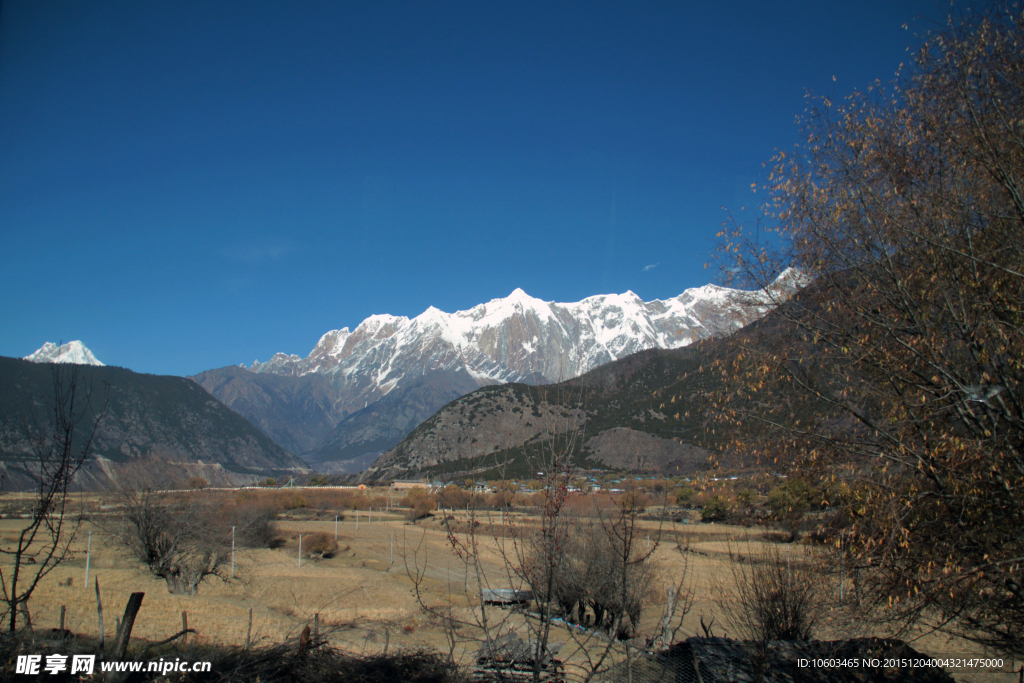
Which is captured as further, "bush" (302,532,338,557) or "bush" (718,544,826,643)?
"bush" (302,532,338,557)

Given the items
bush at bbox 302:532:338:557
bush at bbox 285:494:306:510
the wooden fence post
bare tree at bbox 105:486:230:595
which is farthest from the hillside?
bush at bbox 285:494:306:510

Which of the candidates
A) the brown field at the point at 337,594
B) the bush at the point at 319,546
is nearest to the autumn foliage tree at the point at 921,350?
the brown field at the point at 337,594

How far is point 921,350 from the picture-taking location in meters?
7.88

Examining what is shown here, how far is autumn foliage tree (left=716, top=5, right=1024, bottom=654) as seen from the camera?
7188 mm

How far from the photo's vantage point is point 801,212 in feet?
32.1

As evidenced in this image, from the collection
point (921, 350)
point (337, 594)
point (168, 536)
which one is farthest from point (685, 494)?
point (168, 536)

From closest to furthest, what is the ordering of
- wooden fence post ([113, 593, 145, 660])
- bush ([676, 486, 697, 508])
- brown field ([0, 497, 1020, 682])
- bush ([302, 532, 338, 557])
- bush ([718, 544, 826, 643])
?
wooden fence post ([113, 593, 145, 660]) → bush ([676, 486, 697, 508]) → bush ([718, 544, 826, 643]) → brown field ([0, 497, 1020, 682]) → bush ([302, 532, 338, 557])

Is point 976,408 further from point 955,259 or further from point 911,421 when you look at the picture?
point 955,259

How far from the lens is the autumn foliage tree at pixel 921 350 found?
23.6 feet

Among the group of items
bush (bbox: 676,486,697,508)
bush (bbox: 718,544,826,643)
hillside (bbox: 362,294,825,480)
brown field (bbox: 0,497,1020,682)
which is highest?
hillside (bbox: 362,294,825,480)

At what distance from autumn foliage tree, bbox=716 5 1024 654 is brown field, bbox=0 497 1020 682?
277cm

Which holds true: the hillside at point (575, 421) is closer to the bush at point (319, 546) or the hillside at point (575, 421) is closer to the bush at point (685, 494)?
the bush at point (685, 494)

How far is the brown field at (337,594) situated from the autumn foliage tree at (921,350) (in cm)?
277

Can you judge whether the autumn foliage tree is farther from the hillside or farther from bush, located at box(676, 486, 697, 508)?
bush, located at box(676, 486, 697, 508)
